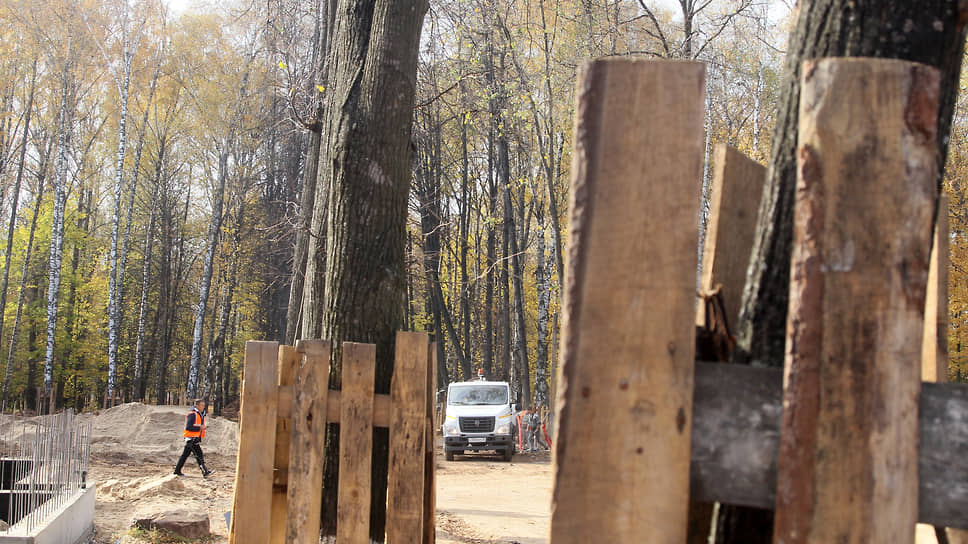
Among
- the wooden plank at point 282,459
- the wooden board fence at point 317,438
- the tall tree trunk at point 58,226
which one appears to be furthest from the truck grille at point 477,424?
the wooden plank at point 282,459

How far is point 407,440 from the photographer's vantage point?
4.33 m

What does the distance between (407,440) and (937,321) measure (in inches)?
108

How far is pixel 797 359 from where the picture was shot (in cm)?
143

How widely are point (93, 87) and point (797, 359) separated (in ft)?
120

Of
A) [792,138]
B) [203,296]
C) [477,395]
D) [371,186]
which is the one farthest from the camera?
[203,296]

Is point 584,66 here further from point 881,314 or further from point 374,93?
point 374,93

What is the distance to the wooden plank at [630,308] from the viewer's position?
148 cm

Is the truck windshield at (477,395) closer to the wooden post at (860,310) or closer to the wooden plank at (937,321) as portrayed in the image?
the wooden plank at (937,321)

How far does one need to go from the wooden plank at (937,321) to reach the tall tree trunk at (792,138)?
2.27 feet

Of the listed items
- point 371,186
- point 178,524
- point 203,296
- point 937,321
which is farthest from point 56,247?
point 937,321

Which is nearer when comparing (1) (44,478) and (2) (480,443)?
(1) (44,478)

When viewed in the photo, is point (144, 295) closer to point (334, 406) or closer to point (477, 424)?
point (477, 424)

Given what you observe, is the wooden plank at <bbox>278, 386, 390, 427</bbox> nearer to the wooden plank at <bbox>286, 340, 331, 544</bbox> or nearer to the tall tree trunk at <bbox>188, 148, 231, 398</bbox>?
the wooden plank at <bbox>286, 340, 331, 544</bbox>

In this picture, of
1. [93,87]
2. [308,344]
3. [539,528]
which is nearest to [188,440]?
[539,528]
